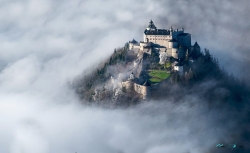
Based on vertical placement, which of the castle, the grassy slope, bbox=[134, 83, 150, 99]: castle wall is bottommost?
bbox=[134, 83, 150, 99]: castle wall

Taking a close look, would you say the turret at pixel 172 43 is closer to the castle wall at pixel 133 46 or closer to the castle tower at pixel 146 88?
the castle wall at pixel 133 46

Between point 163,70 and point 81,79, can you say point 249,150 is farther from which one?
point 81,79

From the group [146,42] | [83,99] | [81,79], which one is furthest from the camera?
[81,79]

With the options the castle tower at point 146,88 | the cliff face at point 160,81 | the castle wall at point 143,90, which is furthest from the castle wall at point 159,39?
the castle tower at point 146,88

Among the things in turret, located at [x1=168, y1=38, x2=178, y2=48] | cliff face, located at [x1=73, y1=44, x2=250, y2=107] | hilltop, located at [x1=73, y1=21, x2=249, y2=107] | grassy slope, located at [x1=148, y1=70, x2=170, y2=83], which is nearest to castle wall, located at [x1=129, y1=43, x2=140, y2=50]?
hilltop, located at [x1=73, y1=21, x2=249, y2=107]

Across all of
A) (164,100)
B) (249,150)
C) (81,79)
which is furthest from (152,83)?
(81,79)

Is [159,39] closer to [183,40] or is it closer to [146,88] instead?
[183,40]

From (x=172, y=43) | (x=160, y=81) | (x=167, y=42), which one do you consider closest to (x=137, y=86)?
(x=160, y=81)

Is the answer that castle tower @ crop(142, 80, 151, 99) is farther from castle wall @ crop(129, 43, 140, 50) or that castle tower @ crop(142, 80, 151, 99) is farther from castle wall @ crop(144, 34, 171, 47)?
castle wall @ crop(129, 43, 140, 50)
